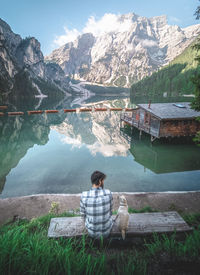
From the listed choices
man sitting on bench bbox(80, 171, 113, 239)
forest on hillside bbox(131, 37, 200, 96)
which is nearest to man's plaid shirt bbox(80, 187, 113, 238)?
man sitting on bench bbox(80, 171, 113, 239)

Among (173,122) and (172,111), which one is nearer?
(173,122)

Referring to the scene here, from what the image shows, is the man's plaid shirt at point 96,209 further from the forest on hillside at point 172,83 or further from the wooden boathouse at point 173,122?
the forest on hillside at point 172,83

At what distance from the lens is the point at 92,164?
1903 centimetres

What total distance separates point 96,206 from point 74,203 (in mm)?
6544

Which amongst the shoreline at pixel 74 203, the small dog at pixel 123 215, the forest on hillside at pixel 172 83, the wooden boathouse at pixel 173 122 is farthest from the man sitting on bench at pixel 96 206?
the forest on hillside at pixel 172 83

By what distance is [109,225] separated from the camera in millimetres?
4547

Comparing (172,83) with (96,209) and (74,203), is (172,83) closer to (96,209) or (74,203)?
(74,203)

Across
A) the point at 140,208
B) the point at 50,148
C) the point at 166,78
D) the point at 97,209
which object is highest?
the point at 166,78

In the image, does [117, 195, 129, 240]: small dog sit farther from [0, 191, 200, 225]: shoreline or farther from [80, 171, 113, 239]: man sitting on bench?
[0, 191, 200, 225]: shoreline

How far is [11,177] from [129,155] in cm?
1377

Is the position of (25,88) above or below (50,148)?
above

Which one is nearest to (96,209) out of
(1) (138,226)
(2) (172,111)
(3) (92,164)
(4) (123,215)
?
(4) (123,215)

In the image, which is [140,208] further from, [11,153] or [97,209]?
[11,153]

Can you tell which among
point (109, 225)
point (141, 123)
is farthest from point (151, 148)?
point (109, 225)
